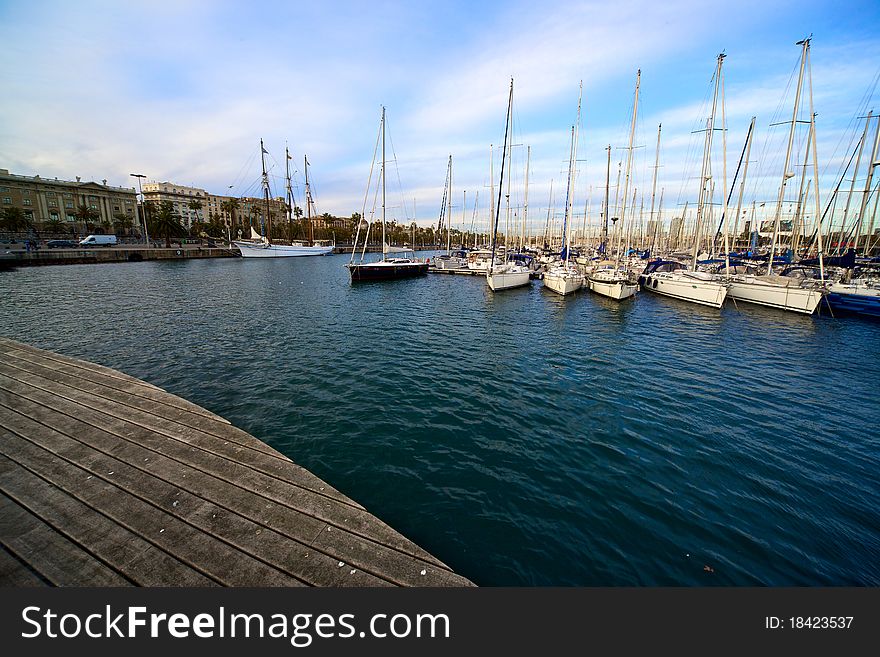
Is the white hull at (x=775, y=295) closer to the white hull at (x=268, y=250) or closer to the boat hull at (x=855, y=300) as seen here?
the boat hull at (x=855, y=300)

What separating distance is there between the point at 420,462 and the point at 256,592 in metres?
4.57

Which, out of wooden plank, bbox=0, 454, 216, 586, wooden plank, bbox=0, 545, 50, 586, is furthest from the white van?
wooden plank, bbox=0, 545, 50, 586

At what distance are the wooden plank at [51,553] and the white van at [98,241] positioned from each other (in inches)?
4325

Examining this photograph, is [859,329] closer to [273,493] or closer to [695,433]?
[695,433]

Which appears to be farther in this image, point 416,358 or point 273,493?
point 416,358

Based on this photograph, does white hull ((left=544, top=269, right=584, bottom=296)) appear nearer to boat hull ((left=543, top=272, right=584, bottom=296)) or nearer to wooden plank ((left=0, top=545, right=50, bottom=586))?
boat hull ((left=543, top=272, right=584, bottom=296))

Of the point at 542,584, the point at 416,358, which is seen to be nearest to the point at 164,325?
the point at 416,358

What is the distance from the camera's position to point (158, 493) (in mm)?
5148

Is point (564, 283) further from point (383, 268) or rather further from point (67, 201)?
point (67, 201)

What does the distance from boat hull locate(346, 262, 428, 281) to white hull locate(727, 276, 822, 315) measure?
35.6 meters

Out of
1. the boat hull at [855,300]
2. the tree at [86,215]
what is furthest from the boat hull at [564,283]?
the tree at [86,215]

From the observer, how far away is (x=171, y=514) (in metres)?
4.76

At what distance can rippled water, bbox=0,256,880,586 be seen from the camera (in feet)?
19.0

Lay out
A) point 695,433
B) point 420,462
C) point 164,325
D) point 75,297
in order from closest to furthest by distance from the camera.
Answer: point 420,462 → point 695,433 → point 164,325 → point 75,297
